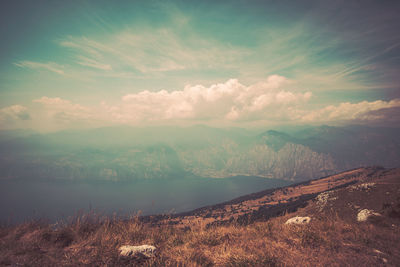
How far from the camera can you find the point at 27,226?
6.69m

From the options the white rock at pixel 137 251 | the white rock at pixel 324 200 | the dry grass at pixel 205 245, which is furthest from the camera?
the white rock at pixel 324 200

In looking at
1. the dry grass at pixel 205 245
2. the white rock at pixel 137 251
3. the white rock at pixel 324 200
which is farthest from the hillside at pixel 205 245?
the white rock at pixel 324 200

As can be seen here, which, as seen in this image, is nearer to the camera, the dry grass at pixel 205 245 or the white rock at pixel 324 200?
the dry grass at pixel 205 245

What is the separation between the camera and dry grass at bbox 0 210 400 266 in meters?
4.50

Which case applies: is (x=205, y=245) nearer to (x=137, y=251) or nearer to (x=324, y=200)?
(x=137, y=251)

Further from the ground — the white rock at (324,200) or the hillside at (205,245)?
the hillside at (205,245)

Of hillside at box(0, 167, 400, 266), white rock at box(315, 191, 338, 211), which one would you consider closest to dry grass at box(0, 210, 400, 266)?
hillside at box(0, 167, 400, 266)

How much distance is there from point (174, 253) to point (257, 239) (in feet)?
9.61

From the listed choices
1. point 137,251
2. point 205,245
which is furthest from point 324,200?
point 137,251

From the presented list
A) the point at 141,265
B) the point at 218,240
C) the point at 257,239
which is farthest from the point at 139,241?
the point at 257,239

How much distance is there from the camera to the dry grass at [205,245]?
4504 millimetres

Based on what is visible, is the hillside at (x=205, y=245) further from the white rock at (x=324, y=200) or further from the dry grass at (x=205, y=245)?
the white rock at (x=324, y=200)

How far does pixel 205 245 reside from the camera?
575cm

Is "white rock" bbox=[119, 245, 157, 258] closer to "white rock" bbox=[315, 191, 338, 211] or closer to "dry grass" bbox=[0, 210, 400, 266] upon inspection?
"dry grass" bbox=[0, 210, 400, 266]
